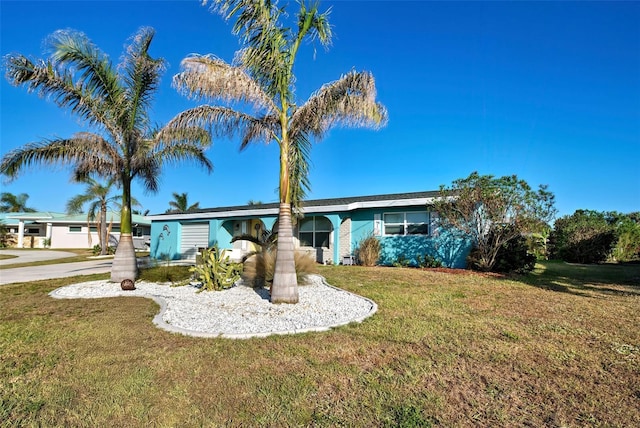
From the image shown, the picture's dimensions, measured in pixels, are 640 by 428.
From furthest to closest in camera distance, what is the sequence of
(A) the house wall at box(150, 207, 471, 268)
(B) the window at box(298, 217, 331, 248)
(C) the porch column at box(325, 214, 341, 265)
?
1. (B) the window at box(298, 217, 331, 248)
2. (C) the porch column at box(325, 214, 341, 265)
3. (A) the house wall at box(150, 207, 471, 268)

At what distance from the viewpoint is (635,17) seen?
33.2 ft

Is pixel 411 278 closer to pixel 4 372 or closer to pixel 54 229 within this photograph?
pixel 4 372

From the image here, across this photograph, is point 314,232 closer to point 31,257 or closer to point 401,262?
point 401,262

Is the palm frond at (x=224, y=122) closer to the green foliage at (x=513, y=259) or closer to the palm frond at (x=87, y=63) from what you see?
the palm frond at (x=87, y=63)

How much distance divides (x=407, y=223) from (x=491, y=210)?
391 cm

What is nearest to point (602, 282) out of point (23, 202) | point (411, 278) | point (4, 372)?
point (411, 278)

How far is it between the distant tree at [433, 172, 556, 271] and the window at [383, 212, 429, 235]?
4.12 ft

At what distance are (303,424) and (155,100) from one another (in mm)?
10197

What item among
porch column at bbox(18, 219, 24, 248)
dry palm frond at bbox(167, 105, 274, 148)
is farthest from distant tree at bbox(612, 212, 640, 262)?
porch column at bbox(18, 219, 24, 248)

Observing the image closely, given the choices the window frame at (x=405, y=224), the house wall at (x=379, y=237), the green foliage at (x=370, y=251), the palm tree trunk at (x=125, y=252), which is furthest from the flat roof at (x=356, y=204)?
the palm tree trunk at (x=125, y=252)

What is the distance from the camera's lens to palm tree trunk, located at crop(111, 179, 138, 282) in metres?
10.0

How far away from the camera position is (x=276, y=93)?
7418 mm

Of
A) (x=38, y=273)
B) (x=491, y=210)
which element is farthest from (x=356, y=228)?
(x=38, y=273)

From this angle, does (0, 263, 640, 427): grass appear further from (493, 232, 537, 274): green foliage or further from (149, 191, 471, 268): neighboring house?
(149, 191, 471, 268): neighboring house
